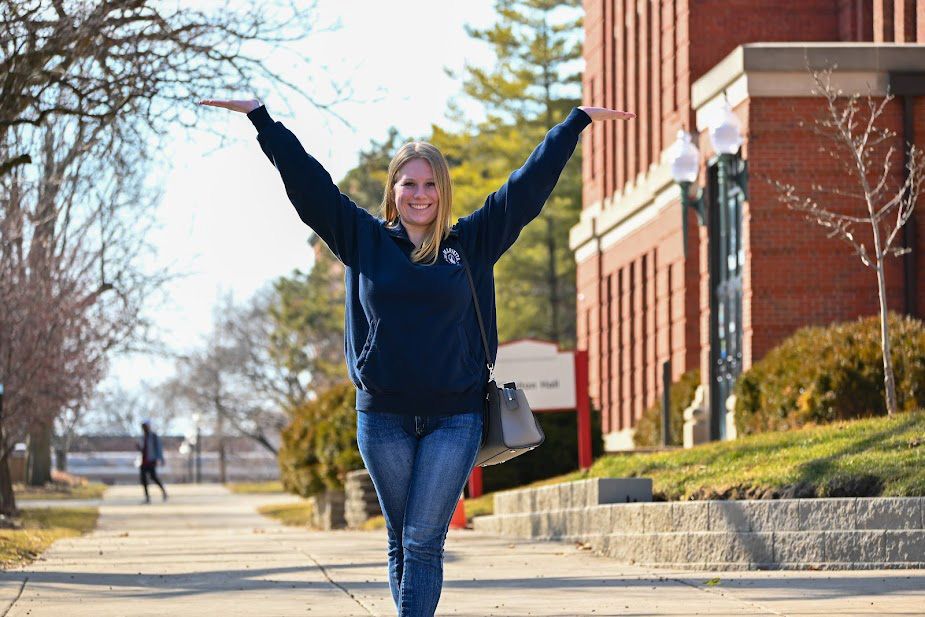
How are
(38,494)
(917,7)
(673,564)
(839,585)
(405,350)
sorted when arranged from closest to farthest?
(405,350)
(839,585)
(673,564)
(917,7)
(38,494)

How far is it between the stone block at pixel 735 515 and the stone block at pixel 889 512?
2.46 feet

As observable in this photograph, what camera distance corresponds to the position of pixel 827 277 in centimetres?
2328

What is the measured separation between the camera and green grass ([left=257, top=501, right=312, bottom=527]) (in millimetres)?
31862

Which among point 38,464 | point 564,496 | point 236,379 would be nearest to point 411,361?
point 564,496

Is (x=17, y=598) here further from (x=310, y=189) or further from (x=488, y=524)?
(x=488, y=524)

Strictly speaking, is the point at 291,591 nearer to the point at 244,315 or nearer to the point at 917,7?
the point at 917,7

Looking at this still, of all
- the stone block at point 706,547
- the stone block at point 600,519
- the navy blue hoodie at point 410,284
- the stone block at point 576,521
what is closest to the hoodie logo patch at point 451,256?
the navy blue hoodie at point 410,284

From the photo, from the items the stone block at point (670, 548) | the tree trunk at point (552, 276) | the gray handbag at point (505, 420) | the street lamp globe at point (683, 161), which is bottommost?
the stone block at point (670, 548)

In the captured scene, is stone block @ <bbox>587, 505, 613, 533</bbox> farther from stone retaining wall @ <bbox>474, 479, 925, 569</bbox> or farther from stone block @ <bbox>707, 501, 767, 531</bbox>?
stone block @ <bbox>707, 501, 767, 531</bbox>

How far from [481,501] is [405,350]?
16228 millimetres

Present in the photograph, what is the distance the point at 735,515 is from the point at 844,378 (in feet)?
18.9

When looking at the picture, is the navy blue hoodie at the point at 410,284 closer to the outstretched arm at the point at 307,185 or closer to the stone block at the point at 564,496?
the outstretched arm at the point at 307,185

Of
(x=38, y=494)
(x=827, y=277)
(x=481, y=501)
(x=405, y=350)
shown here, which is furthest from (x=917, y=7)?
(x=38, y=494)

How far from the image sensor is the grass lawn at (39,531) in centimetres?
1466
